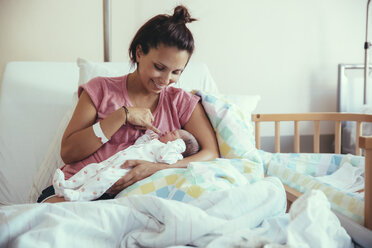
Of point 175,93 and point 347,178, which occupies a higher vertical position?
point 175,93

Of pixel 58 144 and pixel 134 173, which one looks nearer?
pixel 134 173

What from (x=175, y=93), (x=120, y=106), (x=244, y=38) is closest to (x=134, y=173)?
(x=120, y=106)

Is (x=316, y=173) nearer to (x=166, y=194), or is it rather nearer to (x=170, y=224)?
(x=166, y=194)

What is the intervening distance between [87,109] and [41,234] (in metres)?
0.67

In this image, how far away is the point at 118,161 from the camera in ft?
3.44

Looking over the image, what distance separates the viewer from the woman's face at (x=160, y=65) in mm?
1175

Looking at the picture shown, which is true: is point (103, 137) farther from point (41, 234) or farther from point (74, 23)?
point (74, 23)

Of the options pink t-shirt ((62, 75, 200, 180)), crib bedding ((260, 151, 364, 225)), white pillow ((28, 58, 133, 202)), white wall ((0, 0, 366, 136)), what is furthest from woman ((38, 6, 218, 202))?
white wall ((0, 0, 366, 136))

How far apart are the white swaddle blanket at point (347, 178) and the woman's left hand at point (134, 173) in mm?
718

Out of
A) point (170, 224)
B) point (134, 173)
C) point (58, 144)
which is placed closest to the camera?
point (170, 224)

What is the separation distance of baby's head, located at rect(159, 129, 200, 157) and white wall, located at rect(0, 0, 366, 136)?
1181mm

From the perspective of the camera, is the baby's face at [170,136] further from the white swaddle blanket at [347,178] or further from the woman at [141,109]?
the white swaddle blanket at [347,178]

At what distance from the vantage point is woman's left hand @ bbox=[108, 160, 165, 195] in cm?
103

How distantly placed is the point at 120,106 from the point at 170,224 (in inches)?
28.4
